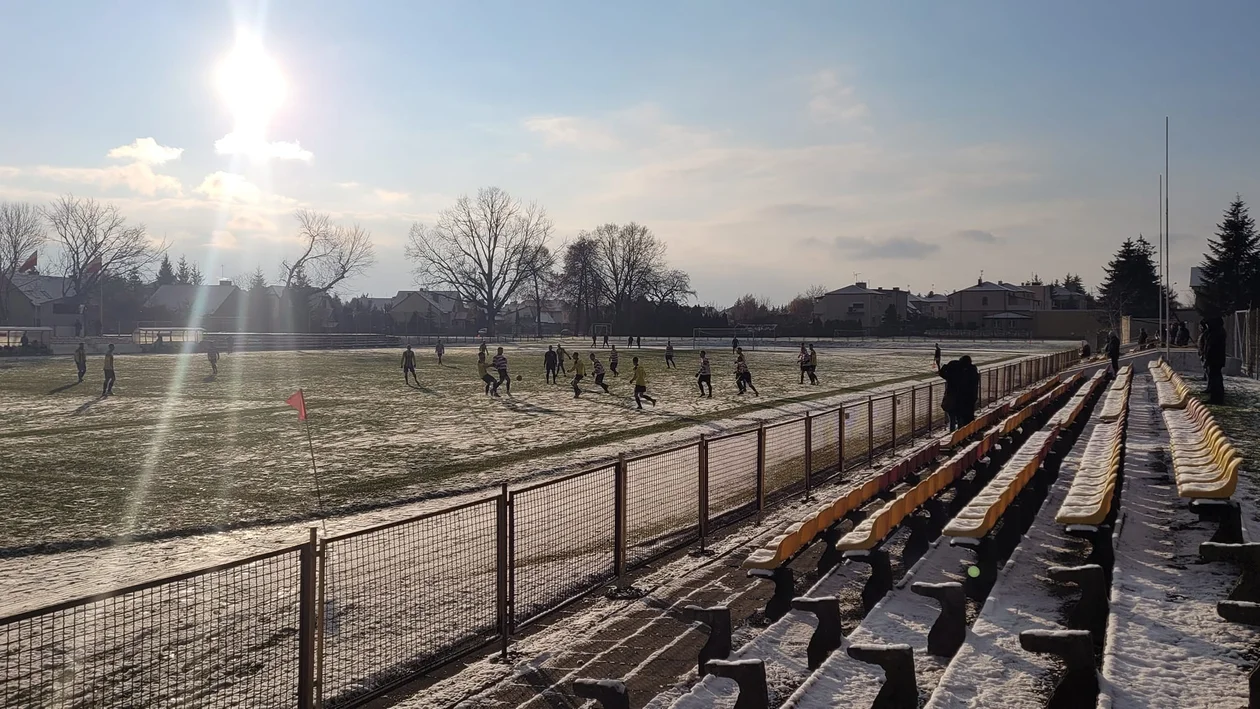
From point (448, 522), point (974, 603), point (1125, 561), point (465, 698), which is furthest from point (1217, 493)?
point (448, 522)

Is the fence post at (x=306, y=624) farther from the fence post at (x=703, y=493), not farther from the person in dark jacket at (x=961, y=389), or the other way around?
the person in dark jacket at (x=961, y=389)

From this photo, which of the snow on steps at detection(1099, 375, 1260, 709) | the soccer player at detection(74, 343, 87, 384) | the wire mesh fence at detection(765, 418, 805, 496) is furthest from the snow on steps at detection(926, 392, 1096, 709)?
the soccer player at detection(74, 343, 87, 384)

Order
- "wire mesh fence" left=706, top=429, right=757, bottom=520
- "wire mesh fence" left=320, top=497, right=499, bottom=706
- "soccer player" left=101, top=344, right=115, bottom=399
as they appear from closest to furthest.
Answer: "wire mesh fence" left=320, top=497, right=499, bottom=706 → "wire mesh fence" left=706, top=429, right=757, bottom=520 → "soccer player" left=101, top=344, right=115, bottom=399

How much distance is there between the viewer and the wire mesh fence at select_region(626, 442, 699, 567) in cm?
896

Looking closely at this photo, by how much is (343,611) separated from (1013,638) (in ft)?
15.5

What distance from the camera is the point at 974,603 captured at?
6.45 m

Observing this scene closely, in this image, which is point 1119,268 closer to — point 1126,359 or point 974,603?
point 1126,359

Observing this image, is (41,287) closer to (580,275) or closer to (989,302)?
(580,275)

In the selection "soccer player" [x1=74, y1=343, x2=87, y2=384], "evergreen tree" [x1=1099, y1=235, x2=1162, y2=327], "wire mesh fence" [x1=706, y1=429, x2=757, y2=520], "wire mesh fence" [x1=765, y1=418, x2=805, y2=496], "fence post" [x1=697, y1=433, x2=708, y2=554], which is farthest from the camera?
"evergreen tree" [x1=1099, y1=235, x2=1162, y2=327]

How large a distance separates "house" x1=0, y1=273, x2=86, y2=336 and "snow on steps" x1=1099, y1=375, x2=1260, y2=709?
3950 inches

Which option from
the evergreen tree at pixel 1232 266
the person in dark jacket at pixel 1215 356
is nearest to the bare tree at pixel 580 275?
the evergreen tree at pixel 1232 266

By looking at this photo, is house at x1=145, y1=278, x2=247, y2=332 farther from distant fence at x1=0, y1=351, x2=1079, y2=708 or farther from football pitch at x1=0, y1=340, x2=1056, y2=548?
distant fence at x1=0, y1=351, x2=1079, y2=708

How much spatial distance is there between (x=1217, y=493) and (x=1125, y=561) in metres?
0.91

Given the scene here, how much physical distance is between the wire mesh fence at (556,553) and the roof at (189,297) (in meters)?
112
